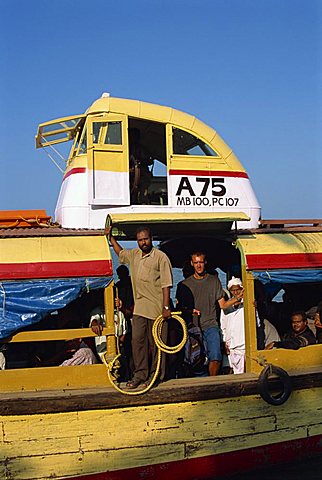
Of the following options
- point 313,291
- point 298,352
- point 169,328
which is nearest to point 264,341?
point 298,352

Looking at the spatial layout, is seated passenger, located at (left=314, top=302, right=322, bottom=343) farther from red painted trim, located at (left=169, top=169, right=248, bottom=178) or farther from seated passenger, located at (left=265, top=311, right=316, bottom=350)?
red painted trim, located at (left=169, top=169, right=248, bottom=178)

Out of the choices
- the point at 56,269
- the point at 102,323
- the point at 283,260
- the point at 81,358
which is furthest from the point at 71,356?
the point at 283,260

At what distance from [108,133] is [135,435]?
3.54 meters

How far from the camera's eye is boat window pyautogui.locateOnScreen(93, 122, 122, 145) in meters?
7.09

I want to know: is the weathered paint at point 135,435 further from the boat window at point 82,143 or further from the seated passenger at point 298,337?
the boat window at point 82,143

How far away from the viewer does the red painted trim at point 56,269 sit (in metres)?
5.78

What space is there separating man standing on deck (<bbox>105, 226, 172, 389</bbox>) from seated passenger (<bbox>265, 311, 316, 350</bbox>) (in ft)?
5.29

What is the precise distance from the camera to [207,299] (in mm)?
6699

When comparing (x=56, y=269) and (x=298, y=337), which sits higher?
(x=56, y=269)

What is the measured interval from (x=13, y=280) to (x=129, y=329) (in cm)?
168

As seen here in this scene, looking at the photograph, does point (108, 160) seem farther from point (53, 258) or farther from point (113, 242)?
point (53, 258)

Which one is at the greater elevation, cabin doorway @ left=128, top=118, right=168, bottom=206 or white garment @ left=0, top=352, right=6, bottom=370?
cabin doorway @ left=128, top=118, right=168, bottom=206

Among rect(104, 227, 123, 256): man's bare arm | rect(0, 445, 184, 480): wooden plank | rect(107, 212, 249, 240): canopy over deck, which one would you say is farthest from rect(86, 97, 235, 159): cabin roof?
rect(0, 445, 184, 480): wooden plank

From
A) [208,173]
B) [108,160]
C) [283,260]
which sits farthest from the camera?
[208,173]
